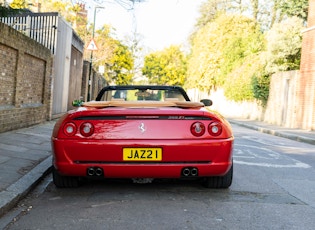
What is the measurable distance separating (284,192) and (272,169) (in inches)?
68.4

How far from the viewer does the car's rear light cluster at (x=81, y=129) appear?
4.23 metres

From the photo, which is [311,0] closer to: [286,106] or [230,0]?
[286,106]

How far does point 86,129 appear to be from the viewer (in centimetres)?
423

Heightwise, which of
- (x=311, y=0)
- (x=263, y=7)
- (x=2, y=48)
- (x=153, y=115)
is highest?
(x=263, y=7)

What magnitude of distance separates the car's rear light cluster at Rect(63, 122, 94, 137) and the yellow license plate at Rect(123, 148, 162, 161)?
1.42 feet

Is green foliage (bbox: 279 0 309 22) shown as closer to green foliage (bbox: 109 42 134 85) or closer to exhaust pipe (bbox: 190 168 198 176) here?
green foliage (bbox: 109 42 134 85)

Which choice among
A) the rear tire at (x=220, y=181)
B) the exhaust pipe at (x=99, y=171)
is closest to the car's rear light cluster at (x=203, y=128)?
the rear tire at (x=220, y=181)

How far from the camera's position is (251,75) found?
26.3 metres

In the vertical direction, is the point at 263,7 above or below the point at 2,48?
above

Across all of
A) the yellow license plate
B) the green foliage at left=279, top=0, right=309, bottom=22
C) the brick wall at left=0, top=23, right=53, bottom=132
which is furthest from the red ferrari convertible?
the green foliage at left=279, top=0, right=309, bottom=22

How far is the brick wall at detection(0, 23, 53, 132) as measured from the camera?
8.71 meters

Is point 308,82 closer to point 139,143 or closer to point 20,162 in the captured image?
point 20,162

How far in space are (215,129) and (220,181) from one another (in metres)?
0.79

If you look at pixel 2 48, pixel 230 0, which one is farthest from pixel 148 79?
pixel 2 48
